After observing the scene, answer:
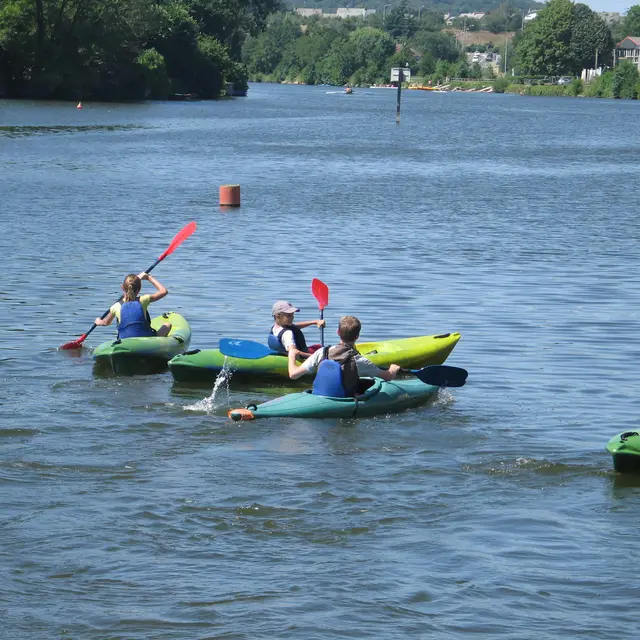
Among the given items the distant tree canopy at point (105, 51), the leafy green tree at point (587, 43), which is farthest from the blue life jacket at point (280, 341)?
the leafy green tree at point (587, 43)

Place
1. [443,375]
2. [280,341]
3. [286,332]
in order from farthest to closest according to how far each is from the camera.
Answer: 1. [280,341]
2. [286,332]
3. [443,375]

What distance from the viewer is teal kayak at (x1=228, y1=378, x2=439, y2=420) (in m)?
11.4

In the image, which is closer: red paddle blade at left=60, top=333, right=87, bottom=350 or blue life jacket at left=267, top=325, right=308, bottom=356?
blue life jacket at left=267, top=325, right=308, bottom=356

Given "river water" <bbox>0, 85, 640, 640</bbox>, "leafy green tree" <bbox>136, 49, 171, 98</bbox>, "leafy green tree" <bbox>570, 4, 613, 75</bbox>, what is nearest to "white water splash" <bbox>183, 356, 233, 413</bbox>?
"river water" <bbox>0, 85, 640, 640</bbox>

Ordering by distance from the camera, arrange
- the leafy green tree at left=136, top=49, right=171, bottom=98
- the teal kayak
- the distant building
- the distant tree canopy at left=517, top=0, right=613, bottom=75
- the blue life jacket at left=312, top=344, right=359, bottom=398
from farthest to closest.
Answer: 1. the distant building
2. the distant tree canopy at left=517, top=0, right=613, bottom=75
3. the leafy green tree at left=136, top=49, right=171, bottom=98
4. the blue life jacket at left=312, top=344, right=359, bottom=398
5. the teal kayak

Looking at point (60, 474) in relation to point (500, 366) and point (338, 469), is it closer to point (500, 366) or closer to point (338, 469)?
point (338, 469)

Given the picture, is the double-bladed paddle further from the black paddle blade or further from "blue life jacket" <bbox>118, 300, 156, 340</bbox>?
"blue life jacket" <bbox>118, 300, 156, 340</bbox>

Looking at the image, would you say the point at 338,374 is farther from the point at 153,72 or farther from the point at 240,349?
the point at 153,72

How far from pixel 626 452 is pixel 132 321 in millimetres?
6057

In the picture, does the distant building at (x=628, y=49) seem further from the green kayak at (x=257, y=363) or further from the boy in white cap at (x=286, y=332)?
the boy in white cap at (x=286, y=332)

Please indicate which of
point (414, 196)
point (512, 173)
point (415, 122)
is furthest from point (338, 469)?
point (415, 122)

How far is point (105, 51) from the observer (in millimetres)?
90062

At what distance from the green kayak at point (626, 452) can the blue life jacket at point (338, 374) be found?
2776mm

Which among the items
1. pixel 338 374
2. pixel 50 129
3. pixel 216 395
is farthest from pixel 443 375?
pixel 50 129
